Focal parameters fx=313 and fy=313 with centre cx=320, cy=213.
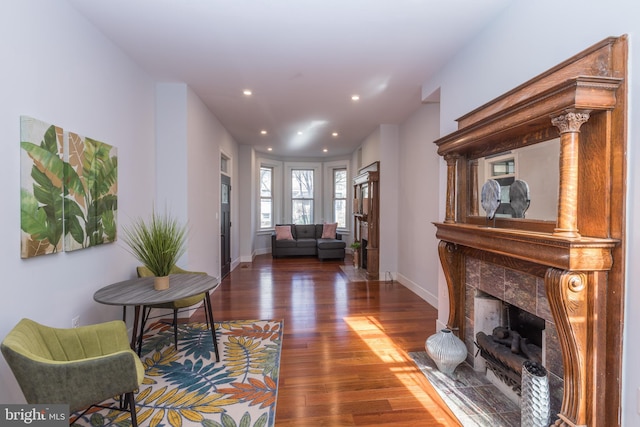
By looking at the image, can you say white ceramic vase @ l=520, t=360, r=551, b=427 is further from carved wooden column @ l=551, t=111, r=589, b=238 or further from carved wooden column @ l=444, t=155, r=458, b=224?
carved wooden column @ l=444, t=155, r=458, b=224

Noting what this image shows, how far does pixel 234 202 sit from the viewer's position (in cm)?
687

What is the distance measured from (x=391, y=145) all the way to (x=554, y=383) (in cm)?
435

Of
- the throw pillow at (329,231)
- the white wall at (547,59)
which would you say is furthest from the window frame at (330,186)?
the white wall at (547,59)

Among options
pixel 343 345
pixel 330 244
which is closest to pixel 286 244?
pixel 330 244

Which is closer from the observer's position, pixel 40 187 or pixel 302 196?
pixel 40 187

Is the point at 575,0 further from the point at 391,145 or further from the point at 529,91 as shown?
the point at 391,145

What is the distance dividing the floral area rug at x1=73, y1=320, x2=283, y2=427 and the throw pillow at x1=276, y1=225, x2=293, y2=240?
4.88 metres

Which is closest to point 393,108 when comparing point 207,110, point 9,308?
point 207,110

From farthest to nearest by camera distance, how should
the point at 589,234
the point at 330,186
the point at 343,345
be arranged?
1. the point at 330,186
2. the point at 343,345
3. the point at 589,234

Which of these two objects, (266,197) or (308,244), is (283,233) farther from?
(266,197)

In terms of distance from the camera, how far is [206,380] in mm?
2432

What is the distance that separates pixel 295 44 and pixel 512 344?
292 centimetres

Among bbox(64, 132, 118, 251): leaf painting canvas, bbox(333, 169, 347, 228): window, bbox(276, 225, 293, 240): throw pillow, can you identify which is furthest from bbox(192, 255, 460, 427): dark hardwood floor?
bbox(333, 169, 347, 228): window

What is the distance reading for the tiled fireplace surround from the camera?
1.82m
